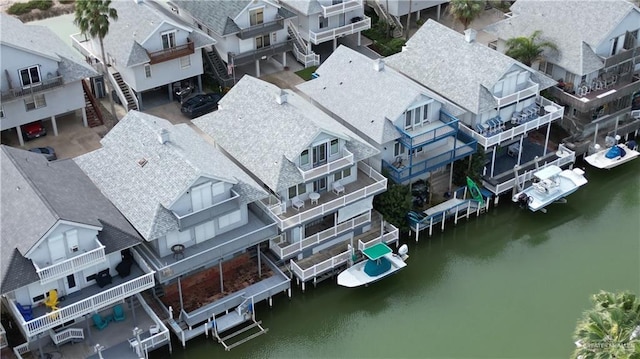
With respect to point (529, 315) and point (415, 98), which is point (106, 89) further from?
point (529, 315)

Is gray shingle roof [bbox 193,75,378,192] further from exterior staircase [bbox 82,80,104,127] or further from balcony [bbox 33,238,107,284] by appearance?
exterior staircase [bbox 82,80,104,127]

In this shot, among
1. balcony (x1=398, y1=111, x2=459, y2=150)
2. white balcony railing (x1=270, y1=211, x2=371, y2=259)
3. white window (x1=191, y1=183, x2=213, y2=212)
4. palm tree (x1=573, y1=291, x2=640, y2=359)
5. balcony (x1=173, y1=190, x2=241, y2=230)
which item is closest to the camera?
palm tree (x1=573, y1=291, x2=640, y2=359)

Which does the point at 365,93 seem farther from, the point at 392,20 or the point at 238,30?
the point at 392,20

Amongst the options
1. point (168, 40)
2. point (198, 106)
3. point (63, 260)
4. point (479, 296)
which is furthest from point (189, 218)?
point (168, 40)

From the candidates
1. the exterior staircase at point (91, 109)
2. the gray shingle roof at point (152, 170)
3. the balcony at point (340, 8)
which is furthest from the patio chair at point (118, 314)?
the balcony at point (340, 8)

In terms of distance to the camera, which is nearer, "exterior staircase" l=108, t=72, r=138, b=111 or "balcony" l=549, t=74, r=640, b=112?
"balcony" l=549, t=74, r=640, b=112

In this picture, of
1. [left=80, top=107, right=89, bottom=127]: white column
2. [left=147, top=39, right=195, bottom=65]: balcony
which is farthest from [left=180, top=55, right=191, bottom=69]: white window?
[left=80, top=107, right=89, bottom=127]: white column

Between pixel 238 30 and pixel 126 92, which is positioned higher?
pixel 238 30
